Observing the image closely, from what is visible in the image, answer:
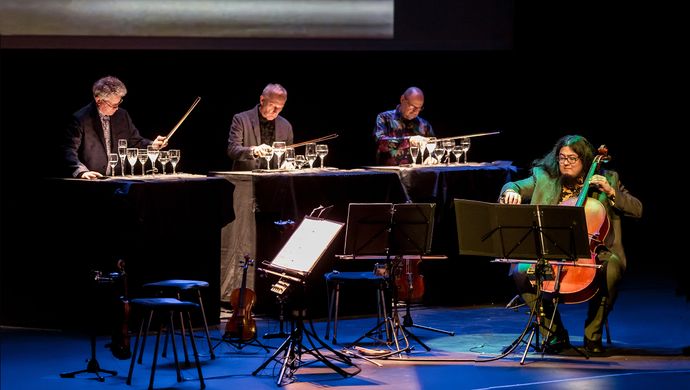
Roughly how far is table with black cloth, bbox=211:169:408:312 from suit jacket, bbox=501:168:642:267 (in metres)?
1.27

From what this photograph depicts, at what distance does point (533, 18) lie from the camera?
433 inches

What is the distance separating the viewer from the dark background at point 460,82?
10.0 m

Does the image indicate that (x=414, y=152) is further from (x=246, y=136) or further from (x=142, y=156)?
(x=142, y=156)

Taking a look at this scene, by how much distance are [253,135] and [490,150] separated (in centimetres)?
294

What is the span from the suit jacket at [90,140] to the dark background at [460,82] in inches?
42.2

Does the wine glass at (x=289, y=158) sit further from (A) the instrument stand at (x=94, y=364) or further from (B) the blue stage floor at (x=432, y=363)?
(A) the instrument stand at (x=94, y=364)

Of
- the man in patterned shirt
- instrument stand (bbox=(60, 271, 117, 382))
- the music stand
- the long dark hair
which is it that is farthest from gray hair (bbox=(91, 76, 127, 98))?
the long dark hair

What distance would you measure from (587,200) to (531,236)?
0.48 metres

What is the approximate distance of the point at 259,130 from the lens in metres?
9.30

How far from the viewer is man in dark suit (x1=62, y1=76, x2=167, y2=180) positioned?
8234 millimetres

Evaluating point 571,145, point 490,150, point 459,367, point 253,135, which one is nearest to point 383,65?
point 490,150

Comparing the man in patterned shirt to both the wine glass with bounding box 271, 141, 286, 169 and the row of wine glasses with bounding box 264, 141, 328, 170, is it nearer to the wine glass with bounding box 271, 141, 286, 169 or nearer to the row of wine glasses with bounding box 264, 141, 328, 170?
the row of wine glasses with bounding box 264, 141, 328, 170

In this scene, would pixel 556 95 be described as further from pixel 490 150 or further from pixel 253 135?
pixel 253 135

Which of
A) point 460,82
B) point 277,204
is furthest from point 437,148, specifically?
point 460,82
